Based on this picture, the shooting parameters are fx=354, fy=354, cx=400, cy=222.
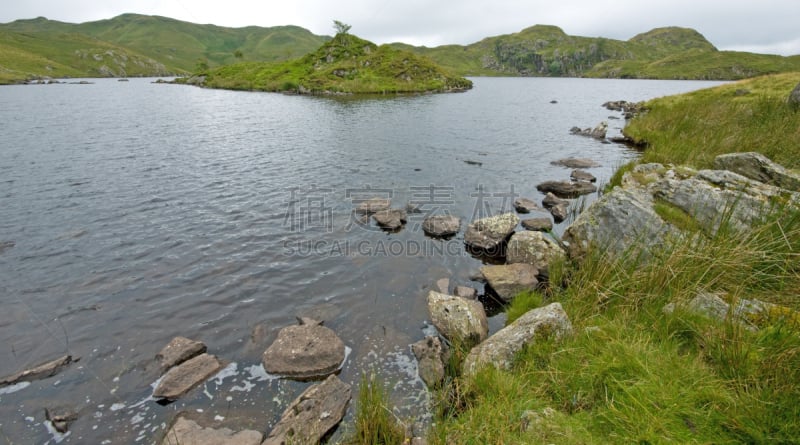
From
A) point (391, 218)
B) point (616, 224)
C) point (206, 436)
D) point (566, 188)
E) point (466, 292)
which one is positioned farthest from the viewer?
point (566, 188)

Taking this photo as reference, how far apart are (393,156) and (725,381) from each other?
93.6 ft

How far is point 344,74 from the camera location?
4114 inches

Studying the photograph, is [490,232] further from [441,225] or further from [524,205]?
[524,205]

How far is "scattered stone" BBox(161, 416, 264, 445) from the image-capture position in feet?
23.1

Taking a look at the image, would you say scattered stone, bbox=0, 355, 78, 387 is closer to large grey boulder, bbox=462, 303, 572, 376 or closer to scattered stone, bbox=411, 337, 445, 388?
scattered stone, bbox=411, 337, 445, 388

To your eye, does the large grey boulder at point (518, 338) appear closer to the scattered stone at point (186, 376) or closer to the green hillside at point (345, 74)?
the scattered stone at point (186, 376)

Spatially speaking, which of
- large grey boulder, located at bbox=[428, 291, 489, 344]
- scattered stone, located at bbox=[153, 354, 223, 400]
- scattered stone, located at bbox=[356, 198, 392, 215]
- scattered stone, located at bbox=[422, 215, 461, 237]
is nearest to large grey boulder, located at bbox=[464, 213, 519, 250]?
scattered stone, located at bbox=[422, 215, 461, 237]

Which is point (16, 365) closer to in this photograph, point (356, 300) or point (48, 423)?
point (48, 423)

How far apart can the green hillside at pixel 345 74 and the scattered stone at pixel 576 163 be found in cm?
7344

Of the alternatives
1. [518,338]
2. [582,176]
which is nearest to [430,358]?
[518,338]

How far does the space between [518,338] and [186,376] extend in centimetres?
794

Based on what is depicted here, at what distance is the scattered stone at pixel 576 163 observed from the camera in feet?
95.6

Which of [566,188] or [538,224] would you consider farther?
[566,188]

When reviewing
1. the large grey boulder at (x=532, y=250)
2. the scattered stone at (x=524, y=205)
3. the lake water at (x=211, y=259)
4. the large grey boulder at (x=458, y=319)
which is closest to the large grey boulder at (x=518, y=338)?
the large grey boulder at (x=458, y=319)
